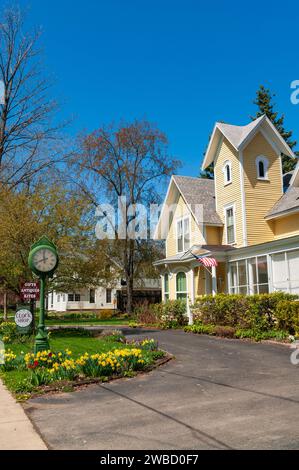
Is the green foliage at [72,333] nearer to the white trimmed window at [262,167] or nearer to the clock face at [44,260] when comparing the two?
the clock face at [44,260]

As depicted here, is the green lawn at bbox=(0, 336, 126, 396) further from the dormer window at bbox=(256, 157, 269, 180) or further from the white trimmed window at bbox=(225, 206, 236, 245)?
the dormer window at bbox=(256, 157, 269, 180)

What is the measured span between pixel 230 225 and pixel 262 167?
3644 millimetres

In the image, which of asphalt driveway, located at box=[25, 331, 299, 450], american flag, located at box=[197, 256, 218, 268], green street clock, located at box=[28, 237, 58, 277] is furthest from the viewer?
american flag, located at box=[197, 256, 218, 268]

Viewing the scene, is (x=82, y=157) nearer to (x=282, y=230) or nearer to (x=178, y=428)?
(x=282, y=230)

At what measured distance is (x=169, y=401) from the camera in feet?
23.9

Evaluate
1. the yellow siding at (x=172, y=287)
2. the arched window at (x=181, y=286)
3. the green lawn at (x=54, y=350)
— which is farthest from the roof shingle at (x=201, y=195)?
the green lawn at (x=54, y=350)

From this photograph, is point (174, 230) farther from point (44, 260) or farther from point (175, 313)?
point (44, 260)

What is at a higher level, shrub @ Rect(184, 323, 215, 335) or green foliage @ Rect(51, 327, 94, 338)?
shrub @ Rect(184, 323, 215, 335)

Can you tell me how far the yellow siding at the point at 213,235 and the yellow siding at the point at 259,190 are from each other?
2.66 m

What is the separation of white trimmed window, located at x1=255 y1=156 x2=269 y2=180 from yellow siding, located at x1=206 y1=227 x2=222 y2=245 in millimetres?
→ 3795

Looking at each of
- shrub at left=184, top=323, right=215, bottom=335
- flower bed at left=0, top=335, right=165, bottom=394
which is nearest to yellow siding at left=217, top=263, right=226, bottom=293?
shrub at left=184, top=323, right=215, bottom=335

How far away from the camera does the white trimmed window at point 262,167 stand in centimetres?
2448

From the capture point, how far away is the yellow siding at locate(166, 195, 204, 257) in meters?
26.5

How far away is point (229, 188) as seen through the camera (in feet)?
82.4
